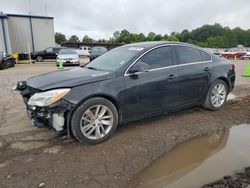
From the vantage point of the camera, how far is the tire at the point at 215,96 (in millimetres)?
5211

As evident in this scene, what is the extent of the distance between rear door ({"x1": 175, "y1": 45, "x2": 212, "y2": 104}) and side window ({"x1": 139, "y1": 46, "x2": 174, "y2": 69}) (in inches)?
9.0

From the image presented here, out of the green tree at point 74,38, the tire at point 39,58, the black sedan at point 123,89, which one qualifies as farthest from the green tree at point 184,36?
the black sedan at point 123,89

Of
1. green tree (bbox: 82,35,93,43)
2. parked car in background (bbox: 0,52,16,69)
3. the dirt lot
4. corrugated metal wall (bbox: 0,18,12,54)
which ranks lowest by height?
the dirt lot

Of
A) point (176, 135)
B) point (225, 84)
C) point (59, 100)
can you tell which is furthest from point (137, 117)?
point (225, 84)

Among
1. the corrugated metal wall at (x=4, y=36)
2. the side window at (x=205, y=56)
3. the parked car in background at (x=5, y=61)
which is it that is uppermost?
the corrugated metal wall at (x=4, y=36)

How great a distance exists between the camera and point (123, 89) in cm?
389

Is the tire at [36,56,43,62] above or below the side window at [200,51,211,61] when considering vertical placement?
below

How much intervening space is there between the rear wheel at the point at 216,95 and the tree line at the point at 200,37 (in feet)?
219

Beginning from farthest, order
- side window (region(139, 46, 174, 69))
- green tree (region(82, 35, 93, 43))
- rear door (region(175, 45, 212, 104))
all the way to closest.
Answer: green tree (region(82, 35, 93, 43)) < rear door (region(175, 45, 212, 104)) < side window (region(139, 46, 174, 69))

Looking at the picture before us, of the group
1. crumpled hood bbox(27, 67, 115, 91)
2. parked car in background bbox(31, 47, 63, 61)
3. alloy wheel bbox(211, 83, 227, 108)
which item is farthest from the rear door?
parked car in background bbox(31, 47, 63, 61)

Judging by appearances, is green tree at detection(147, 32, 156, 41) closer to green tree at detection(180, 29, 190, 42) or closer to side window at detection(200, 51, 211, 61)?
green tree at detection(180, 29, 190, 42)

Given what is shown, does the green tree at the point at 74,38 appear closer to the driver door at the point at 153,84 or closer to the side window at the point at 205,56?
the side window at the point at 205,56

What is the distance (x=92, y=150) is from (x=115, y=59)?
1.84m

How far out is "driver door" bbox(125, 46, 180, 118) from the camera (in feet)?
13.1
